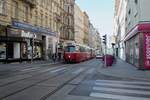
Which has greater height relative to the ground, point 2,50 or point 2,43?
point 2,43

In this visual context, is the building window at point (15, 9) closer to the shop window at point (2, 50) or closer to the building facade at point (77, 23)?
the shop window at point (2, 50)

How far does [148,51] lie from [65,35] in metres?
46.0

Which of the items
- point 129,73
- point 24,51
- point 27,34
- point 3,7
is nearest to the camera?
A: point 129,73

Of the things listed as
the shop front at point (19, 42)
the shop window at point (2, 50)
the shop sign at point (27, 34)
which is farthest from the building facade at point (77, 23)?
the shop window at point (2, 50)

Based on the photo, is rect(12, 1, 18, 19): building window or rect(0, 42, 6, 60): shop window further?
→ rect(12, 1, 18, 19): building window

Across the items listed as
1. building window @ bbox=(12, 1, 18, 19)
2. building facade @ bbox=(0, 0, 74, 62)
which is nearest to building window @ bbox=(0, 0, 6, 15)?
building facade @ bbox=(0, 0, 74, 62)

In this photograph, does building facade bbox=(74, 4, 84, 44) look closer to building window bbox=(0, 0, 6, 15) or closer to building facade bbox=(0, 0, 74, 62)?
building facade bbox=(0, 0, 74, 62)

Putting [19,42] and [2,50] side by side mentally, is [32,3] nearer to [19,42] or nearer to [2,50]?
[19,42]

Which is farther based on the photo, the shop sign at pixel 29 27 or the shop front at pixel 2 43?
the shop sign at pixel 29 27

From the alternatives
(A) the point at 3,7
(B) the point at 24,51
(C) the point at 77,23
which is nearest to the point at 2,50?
(A) the point at 3,7

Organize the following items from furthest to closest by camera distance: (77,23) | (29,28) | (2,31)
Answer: (77,23) → (29,28) → (2,31)

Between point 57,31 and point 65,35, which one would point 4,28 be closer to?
point 57,31

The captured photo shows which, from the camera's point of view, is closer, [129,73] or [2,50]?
[129,73]

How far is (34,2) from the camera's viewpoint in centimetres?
4488
